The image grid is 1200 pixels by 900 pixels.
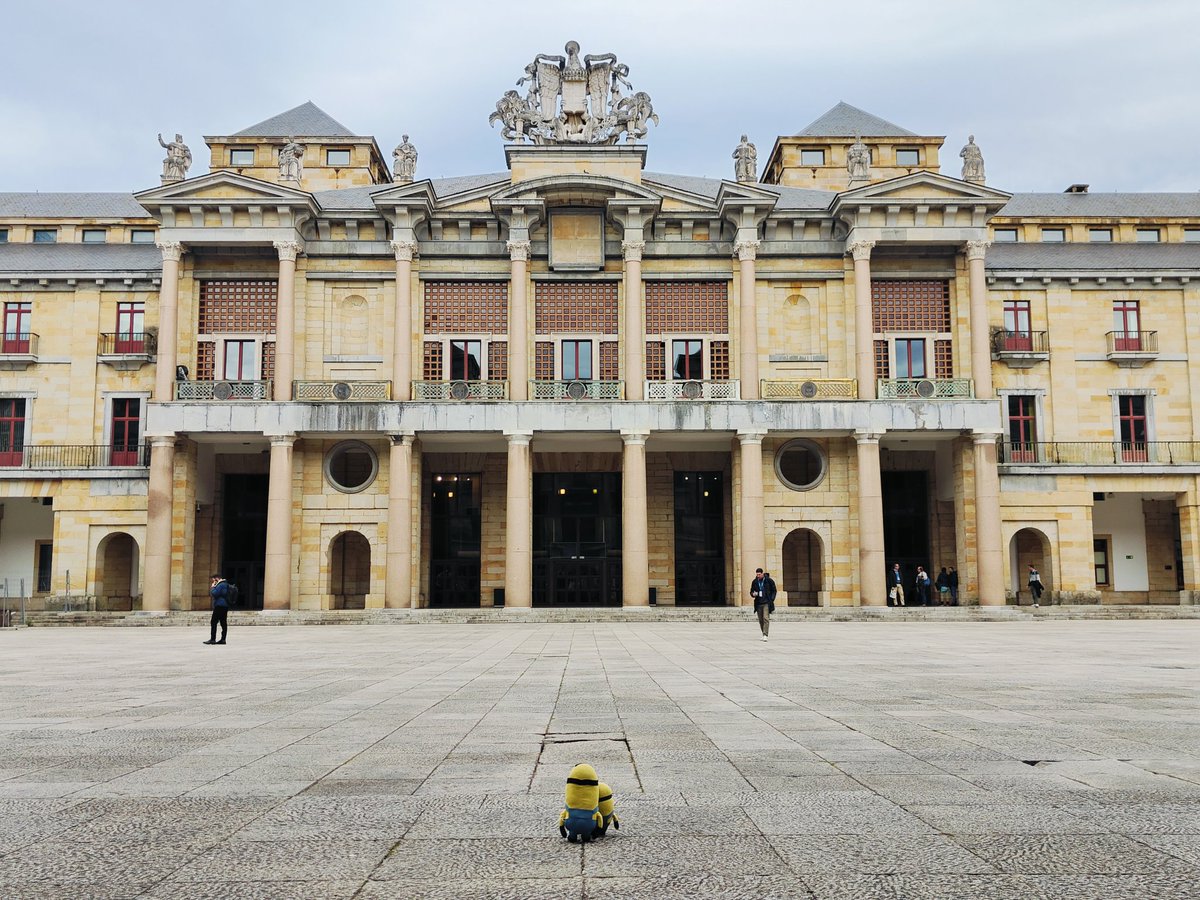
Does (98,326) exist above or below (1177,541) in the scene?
above

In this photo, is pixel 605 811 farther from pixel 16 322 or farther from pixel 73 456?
pixel 16 322

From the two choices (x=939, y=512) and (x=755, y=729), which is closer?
(x=755, y=729)

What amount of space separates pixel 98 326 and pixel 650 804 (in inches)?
1766

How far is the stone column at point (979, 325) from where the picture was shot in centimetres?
4166

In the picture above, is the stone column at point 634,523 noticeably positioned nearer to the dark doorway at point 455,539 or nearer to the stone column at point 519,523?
the stone column at point 519,523

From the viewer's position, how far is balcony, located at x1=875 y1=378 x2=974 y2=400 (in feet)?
137

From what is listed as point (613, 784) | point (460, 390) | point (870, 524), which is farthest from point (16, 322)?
point (613, 784)

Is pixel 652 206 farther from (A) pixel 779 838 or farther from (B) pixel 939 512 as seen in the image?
(A) pixel 779 838

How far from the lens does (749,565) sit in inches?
1590

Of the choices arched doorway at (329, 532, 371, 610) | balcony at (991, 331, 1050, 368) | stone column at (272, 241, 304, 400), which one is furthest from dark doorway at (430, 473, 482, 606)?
balcony at (991, 331, 1050, 368)

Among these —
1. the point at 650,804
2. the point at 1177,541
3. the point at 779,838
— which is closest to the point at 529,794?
the point at 650,804

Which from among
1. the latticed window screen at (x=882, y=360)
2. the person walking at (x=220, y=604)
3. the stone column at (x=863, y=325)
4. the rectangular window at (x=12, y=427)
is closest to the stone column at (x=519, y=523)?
the stone column at (x=863, y=325)

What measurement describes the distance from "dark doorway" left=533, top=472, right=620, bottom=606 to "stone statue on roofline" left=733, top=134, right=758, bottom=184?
549 inches

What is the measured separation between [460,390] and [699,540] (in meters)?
12.7
